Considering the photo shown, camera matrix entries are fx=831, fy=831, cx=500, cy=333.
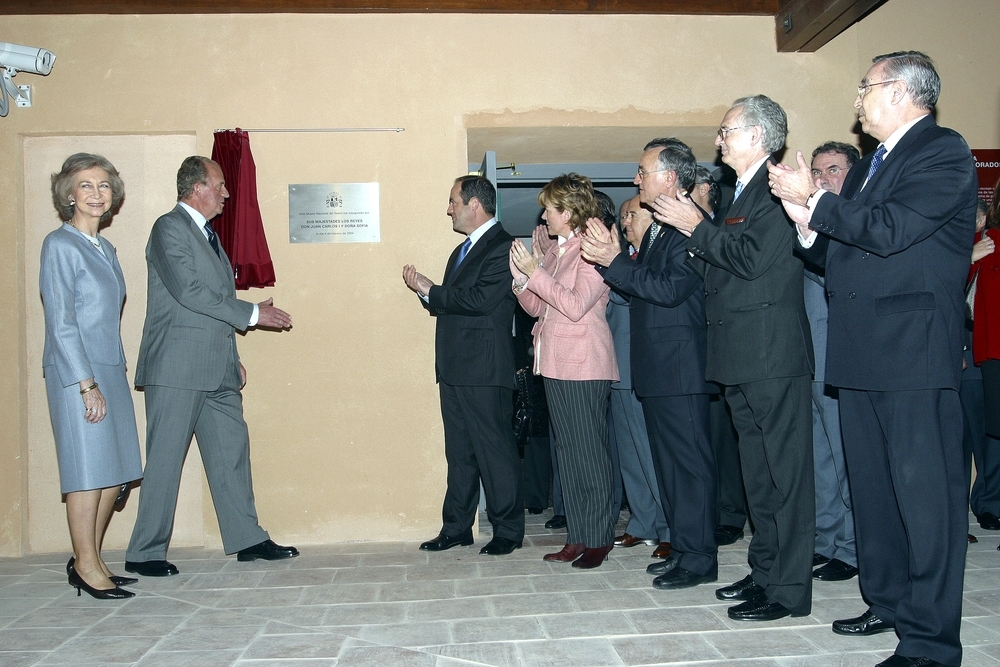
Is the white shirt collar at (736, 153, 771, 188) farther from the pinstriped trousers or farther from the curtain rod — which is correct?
the curtain rod

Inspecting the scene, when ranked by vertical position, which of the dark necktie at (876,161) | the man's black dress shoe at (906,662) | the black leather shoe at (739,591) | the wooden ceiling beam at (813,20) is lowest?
the black leather shoe at (739,591)

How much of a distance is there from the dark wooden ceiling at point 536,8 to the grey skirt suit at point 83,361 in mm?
1501

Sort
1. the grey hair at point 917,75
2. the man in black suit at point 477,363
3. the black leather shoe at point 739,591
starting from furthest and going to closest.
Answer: the man in black suit at point 477,363 < the black leather shoe at point 739,591 < the grey hair at point 917,75

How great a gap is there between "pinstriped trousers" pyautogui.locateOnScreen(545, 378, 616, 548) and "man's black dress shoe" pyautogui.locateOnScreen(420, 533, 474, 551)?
729 millimetres

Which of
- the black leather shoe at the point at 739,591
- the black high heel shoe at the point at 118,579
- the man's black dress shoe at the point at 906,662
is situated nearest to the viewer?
the man's black dress shoe at the point at 906,662

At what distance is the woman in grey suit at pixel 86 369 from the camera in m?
3.44

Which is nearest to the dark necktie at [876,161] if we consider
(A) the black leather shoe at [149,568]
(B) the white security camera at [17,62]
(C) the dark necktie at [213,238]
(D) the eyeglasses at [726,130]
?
(D) the eyeglasses at [726,130]

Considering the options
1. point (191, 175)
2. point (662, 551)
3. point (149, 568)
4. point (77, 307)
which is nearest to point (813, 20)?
point (662, 551)

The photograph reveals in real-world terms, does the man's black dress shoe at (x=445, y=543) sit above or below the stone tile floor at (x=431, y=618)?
below

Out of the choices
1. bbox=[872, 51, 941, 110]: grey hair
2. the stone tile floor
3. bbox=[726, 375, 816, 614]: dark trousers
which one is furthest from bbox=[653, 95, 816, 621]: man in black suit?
bbox=[872, 51, 941, 110]: grey hair

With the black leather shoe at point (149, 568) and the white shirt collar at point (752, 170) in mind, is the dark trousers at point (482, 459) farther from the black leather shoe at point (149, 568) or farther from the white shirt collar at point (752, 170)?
the white shirt collar at point (752, 170)

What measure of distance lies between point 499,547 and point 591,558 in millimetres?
538

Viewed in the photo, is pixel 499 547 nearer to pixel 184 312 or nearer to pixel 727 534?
pixel 727 534

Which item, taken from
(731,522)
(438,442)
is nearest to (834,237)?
(731,522)
